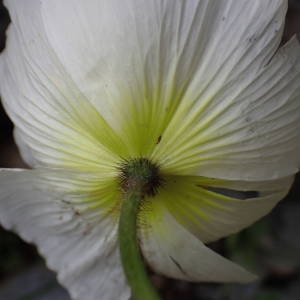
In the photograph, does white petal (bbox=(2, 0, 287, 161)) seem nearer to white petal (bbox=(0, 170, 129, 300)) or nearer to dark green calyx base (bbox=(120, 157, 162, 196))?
dark green calyx base (bbox=(120, 157, 162, 196))

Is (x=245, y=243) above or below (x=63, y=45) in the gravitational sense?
below

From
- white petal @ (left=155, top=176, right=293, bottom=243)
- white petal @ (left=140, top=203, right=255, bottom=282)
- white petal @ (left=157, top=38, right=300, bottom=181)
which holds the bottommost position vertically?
white petal @ (left=140, top=203, right=255, bottom=282)

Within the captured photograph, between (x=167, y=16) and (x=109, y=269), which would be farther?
(x=109, y=269)

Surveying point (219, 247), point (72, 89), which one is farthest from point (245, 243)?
point (72, 89)

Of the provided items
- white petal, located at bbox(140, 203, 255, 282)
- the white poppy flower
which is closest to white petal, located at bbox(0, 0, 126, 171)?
the white poppy flower

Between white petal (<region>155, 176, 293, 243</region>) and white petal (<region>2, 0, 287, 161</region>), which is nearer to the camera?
white petal (<region>2, 0, 287, 161</region>)

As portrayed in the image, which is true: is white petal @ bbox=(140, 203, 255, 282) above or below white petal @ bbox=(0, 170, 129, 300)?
above

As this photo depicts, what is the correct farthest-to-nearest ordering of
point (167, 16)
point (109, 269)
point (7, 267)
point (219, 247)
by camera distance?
point (7, 267)
point (219, 247)
point (109, 269)
point (167, 16)

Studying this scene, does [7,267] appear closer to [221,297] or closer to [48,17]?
[221,297]
